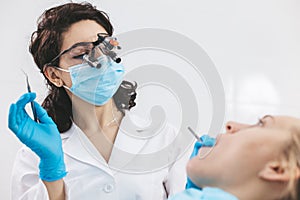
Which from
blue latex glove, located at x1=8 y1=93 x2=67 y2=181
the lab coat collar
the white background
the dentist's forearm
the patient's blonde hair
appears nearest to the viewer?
the patient's blonde hair

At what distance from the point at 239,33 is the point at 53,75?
1.07 m

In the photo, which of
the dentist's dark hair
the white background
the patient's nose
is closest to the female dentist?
the dentist's dark hair

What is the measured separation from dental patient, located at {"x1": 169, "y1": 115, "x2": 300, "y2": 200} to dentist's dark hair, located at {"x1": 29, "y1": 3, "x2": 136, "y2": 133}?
759 millimetres

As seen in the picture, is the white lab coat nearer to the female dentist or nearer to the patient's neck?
the female dentist

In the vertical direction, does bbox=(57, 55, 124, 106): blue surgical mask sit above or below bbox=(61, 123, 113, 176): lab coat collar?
above

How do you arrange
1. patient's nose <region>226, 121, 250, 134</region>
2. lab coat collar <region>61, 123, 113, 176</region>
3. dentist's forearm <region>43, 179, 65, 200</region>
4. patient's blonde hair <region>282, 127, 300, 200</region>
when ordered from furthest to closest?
lab coat collar <region>61, 123, 113, 176</region>, dentist's forearm <region>43, 179, 65, 200</region>, patient's nose <region>226, 121, 250, 134</region>, patient's blonde hair <region>282, 127, 300, 200</region>

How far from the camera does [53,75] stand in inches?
66.4

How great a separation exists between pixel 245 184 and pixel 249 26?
1.47m

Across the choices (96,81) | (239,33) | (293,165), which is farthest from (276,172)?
(239,33)

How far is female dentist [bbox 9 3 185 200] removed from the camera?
5.09 feet

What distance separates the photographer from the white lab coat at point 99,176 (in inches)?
60.8

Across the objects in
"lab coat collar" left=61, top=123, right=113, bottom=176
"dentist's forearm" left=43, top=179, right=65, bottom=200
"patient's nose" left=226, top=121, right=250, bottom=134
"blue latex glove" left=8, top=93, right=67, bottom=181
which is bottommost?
"dentist's forearm" left=43, top=179, right=65, bottom=200

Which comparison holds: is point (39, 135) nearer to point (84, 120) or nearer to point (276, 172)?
point (84, 120)

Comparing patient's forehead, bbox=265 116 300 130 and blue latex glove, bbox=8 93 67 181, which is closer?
patient's forehead, bbox=265 116 300 130
